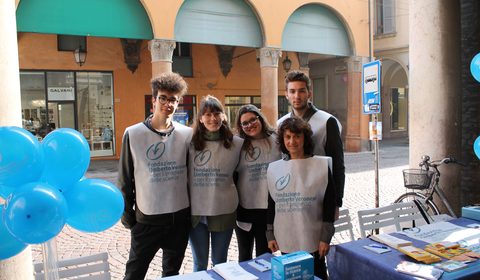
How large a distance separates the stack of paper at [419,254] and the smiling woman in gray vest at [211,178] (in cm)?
118

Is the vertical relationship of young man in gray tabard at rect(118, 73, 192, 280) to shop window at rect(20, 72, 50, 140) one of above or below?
below

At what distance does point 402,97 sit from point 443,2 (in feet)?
71.5

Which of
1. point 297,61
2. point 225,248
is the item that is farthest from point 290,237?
point 297,61

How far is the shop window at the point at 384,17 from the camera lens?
21906 mm

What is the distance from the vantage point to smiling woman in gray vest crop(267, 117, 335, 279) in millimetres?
2732

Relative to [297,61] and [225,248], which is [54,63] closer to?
[297,61]

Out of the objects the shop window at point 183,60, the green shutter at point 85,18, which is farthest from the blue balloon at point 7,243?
the shop window at point 183,60

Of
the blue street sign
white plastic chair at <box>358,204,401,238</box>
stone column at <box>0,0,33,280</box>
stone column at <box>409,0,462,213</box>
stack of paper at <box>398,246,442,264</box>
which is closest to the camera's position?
stack of paper at <box>398,246,442,264</box>

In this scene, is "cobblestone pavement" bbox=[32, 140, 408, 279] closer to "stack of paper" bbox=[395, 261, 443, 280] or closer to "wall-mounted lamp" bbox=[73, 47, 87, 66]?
"stack of paper" bbox=[395, 261, 443, 280]

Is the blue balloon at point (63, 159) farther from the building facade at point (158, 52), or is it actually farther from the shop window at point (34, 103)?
the shop window at point (34, 103)

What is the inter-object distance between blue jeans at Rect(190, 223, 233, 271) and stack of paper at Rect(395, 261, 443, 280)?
4.03 ft

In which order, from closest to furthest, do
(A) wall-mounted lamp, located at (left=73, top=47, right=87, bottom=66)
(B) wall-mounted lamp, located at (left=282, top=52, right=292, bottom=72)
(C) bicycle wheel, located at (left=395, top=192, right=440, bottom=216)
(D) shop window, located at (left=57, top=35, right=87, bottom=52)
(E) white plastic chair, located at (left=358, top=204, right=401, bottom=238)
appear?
(E) white plastic chair, located at (left=358, top=204, right=401, bottom=238), (C) bicycle wheel, located at (left=395, top=192, right=440, bottom=216), (A) wall-mounted lamp, located at (left=73, top=47, right=87, bottom=66), (D) shop window, located at (left=57, top=35, right=87, bottom=52), (B) wall-mounted lamp, located at (left=282, top=52, right=292, bottom=72)

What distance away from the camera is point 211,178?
2.91 metres

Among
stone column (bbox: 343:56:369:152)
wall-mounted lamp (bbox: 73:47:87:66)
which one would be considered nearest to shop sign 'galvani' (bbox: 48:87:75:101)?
wall-mounted lamp (bbox: 73:47:87:66)
